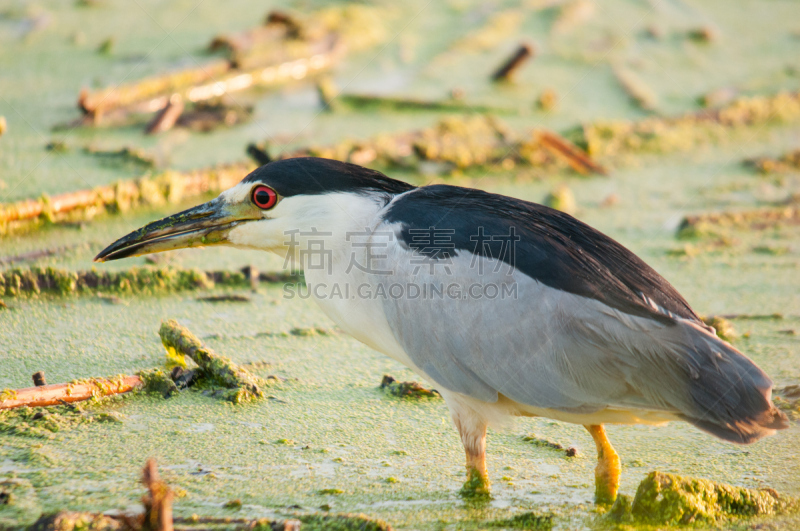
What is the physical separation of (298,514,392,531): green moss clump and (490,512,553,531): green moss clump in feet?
1.41

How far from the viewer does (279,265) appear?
4.68m

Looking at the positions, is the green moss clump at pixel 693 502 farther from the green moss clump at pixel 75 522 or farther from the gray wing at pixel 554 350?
the green moss clump at pixel 75 522

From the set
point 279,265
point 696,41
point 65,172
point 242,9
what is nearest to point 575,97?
point 696,41

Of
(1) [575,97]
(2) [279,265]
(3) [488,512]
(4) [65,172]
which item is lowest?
(3) [488,512]

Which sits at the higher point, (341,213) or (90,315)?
(341,213)

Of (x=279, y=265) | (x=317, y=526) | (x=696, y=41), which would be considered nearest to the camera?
(x=317, y=526)

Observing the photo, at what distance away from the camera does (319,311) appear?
4.27 metres

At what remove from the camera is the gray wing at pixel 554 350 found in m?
2.72

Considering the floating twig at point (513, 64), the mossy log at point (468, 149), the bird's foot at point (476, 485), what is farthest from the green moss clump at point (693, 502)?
the floating twig at point (513, 64)

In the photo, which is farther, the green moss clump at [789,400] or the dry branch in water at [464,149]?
the dry branch in water at [464,149]

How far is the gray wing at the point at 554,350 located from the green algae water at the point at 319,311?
364mm

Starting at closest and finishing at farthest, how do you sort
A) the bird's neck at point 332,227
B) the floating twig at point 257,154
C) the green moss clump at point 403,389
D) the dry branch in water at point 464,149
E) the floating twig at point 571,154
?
1. the bird's neck at point 332,227
2. the green moss clump at point 403,389
3. the dry branch in water at point 464,149
4. the floating twig at point 257,154
5. the floating twig at point 571,154

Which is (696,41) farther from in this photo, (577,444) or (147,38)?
(577,444)

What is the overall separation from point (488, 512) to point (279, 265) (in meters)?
2.38
